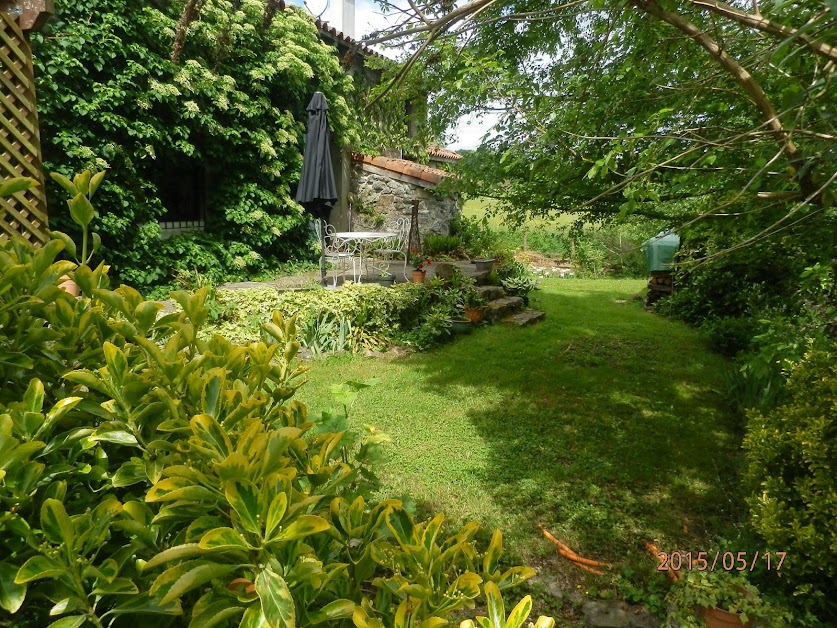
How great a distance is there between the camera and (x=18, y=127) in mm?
3264

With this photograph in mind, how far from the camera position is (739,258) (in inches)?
142

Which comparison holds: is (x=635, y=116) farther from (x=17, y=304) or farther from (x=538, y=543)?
(x=17, y=304)

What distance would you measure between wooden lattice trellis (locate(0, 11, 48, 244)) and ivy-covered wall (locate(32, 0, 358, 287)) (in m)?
4.31

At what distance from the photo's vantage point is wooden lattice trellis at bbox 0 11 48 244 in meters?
3.09

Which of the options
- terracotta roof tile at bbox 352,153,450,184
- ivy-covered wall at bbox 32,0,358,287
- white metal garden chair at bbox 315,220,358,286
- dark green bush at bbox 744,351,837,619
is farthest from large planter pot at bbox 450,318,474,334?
dark green bush at bbox 744,351,837,619

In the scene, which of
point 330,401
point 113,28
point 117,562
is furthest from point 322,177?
point 117,562

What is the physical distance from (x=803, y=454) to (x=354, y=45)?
2.96m

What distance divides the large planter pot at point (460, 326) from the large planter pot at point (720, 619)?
5.51 metres

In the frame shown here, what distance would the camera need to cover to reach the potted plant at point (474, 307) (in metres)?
7.95

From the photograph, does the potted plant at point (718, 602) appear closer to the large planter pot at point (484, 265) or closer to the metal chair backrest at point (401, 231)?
the large planter pot at point (484, 265)

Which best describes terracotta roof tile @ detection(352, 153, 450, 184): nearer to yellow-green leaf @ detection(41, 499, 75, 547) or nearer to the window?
the window

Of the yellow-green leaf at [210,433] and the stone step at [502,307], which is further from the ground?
the yellow-green leaf at [210,433]

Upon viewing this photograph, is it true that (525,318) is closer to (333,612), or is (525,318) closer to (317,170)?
(317,170)
